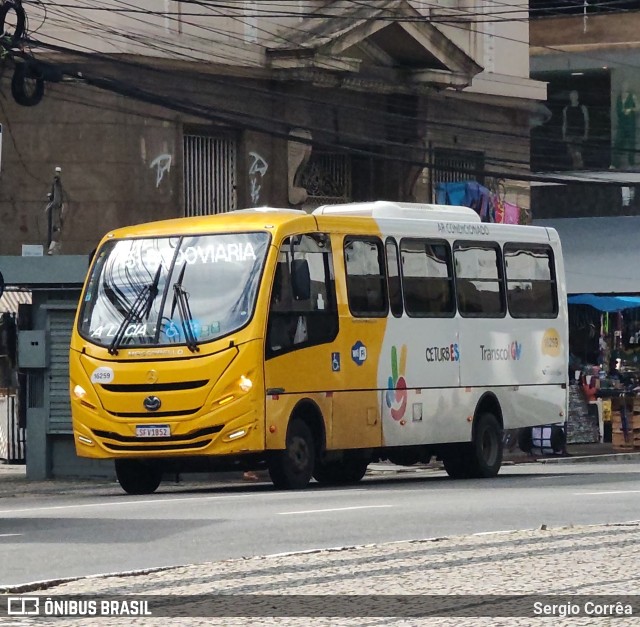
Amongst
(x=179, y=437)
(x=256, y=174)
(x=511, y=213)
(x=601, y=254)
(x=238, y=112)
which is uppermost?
(x=238, y=112)

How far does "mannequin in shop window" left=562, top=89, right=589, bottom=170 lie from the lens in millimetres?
54469

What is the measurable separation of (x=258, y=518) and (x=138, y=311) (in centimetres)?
553

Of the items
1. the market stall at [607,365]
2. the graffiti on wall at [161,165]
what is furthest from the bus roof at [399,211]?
the market stall at [607,365]

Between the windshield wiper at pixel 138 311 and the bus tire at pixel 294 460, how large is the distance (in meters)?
2.09

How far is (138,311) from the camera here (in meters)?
20.9

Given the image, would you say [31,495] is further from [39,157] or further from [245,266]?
[39,157]

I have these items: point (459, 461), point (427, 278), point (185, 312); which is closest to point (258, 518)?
point (185, 312)

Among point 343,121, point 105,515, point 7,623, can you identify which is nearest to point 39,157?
point 343,121

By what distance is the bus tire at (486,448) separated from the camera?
946 inches

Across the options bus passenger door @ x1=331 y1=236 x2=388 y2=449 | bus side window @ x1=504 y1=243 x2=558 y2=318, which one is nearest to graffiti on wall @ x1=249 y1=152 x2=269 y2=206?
bus side window @ x1=504 y1=243 x2=558 y2=318

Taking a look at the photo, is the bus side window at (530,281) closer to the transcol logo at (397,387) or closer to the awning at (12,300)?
the transcol logo at (397,387)

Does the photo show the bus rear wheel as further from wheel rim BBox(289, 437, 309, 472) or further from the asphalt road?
wheel rim BBox(289, 437, 309, 472)

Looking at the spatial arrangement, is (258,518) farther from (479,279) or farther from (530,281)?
(530,281)

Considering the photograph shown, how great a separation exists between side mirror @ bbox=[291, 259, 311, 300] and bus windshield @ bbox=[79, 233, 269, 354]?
0.42m
